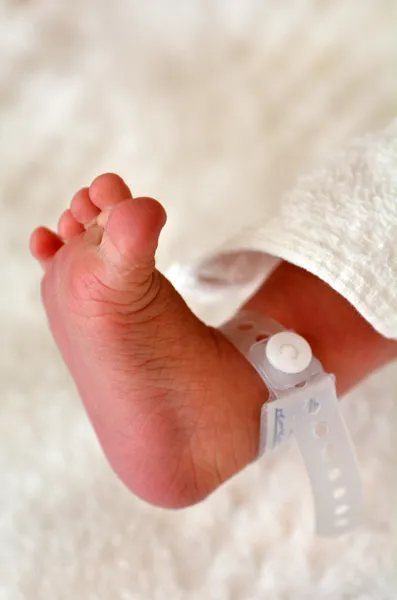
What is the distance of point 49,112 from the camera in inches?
33.3

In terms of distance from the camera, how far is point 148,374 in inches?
20.1

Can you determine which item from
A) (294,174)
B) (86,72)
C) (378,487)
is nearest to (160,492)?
(378,487)

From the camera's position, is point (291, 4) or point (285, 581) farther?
point (291, 4)

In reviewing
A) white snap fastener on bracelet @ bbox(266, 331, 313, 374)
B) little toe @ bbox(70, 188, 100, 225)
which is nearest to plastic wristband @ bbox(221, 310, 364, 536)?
white snap fastener on bracelet @ bbox(266, 331, 313, 374)

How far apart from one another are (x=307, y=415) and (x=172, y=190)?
1.13ft

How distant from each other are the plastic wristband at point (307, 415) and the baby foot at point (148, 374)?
0.5 inches

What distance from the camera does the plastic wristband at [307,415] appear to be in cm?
54

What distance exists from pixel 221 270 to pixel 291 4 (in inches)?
Answer: 19.6

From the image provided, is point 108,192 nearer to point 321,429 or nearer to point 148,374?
point 148,374

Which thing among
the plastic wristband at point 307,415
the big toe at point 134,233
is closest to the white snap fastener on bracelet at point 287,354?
the plastic wristband at point 307,415

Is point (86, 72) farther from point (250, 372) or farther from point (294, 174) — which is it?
point (250, 372)

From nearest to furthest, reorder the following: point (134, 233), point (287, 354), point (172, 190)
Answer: point (134, 233)
point (287, 354)
point (172, 190)

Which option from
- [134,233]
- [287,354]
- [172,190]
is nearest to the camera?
[134,233]

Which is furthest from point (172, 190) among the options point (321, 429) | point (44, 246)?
point (321, 429)
